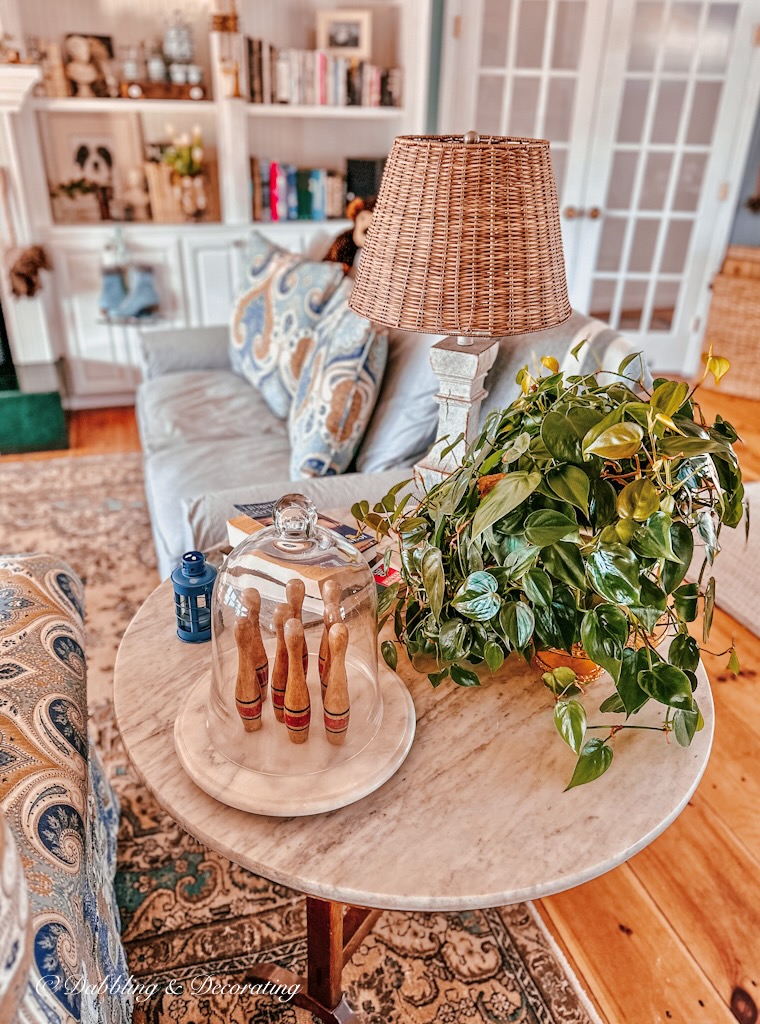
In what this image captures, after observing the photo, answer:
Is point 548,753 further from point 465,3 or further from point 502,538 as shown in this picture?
point 465,3

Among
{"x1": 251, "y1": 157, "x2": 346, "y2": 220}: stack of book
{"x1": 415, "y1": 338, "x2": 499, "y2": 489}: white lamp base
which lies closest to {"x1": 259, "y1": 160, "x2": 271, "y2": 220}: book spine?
{"x1": 251, "y1": 157, "x2": 346, "y2": 220}: stack of book

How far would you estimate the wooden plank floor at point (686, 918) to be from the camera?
1.25 m

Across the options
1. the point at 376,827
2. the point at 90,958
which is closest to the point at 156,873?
the point at 90,958

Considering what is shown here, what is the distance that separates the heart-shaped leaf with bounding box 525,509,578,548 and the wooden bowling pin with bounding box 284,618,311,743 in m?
0.27

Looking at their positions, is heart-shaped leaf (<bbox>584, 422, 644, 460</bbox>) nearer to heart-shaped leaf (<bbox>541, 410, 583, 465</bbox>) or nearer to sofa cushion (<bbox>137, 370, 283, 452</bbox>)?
heart-shaped leaf (<bbox>541, 410, 583, 465</bbox>)

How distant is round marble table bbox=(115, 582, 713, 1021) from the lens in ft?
2.55

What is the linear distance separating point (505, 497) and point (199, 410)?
1.69m

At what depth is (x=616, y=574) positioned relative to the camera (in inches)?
30.9

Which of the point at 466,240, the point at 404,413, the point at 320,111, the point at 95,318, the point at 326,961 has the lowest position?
the point at 326,961

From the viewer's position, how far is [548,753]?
0.93 m

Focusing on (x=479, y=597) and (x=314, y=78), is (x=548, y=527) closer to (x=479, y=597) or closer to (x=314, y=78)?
(x=479, y=597)

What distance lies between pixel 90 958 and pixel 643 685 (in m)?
0.67

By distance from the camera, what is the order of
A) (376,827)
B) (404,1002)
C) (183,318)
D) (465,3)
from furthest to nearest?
(183,318) < (465,3) < (404,1002) < (376,827)

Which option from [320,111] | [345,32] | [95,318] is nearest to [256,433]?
[95,318]
